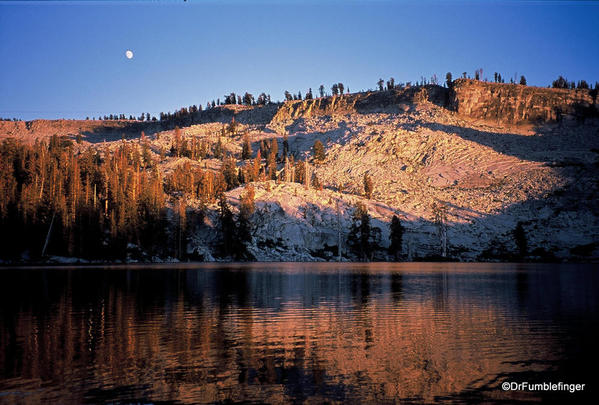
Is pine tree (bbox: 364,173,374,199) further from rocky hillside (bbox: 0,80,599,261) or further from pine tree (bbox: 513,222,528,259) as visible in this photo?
pine tree (bbox: 513,222,528,259)

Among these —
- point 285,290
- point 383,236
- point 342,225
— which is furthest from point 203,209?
point 285,290

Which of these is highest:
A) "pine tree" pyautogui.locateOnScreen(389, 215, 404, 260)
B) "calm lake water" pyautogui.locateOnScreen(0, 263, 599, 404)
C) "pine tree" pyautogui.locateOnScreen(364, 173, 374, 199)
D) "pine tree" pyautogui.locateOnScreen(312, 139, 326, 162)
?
"pine tree" pyautogui.locateOnScreen(312, 139, 326, 162)

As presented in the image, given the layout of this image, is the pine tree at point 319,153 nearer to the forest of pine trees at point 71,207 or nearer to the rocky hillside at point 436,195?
the rocky hillside at point 436,195

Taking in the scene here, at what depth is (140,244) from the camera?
111 m

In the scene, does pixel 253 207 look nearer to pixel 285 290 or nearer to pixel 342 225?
pixel 342 225

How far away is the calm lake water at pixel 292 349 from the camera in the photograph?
1417 centimetres

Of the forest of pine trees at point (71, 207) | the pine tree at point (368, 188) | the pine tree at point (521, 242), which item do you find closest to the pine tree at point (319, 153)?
the pine tree at point (368, 188)

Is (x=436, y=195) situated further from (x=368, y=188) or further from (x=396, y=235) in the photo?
(x=396, y=235)

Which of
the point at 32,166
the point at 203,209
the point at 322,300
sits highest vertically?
the point at 32,166

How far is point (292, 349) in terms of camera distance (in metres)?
19.6

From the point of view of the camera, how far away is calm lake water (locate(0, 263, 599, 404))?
1417 cm

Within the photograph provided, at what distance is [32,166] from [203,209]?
120ft

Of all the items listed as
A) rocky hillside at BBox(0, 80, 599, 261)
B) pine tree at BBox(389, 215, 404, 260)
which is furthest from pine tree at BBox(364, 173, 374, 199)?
pine tree at BBox(389, 215, 404, 260)

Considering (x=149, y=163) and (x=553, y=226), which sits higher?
(x=149, y=163)
